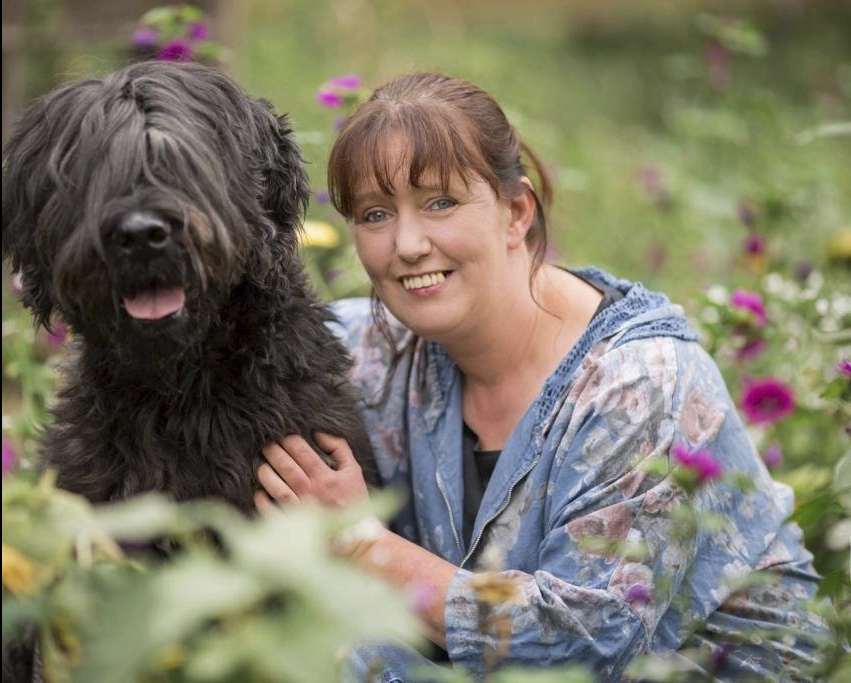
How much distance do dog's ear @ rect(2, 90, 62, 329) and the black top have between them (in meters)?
1.16

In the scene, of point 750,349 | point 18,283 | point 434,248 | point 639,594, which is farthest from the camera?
point 750,349

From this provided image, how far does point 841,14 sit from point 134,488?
12.3 metres

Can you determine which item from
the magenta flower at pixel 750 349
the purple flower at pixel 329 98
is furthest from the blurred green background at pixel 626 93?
the magenta flower at pixel 750 349

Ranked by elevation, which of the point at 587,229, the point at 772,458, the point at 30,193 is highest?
the point at 30,193

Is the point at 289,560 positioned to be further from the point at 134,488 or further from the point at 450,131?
the point at 450,131

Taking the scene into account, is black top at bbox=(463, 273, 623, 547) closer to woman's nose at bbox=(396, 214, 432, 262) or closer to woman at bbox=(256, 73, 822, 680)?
woman at bbox=(256, 73, 822, 680)

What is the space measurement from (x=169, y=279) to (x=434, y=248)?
2.63ft

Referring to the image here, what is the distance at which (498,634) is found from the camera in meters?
2.51

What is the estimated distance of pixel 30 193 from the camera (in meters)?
2.37

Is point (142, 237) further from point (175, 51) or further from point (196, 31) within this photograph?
point (196, 31)

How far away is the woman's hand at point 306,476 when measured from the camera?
2.58m

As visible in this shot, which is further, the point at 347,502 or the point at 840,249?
the point at 840,249

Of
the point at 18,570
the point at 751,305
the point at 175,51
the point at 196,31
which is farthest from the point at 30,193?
the point at 751,305

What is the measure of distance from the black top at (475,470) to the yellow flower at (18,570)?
164 cm
